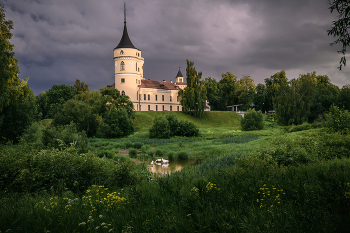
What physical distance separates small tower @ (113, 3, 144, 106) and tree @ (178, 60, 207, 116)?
43.8 ft

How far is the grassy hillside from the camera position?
50.4 meters

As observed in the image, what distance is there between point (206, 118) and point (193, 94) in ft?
22.1

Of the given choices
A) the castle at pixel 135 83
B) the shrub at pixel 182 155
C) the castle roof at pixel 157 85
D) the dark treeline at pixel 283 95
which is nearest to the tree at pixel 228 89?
the dark treeline at pixel 283 95

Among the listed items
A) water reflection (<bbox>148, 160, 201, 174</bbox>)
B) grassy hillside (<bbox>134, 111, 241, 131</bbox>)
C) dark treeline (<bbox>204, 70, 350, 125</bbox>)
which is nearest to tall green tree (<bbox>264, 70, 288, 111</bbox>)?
dark treeline (<bbox>204, 70, 350, 125</bbox>)

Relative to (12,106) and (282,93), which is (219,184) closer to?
(12,106)

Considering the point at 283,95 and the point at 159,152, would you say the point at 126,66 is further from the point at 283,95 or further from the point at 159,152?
the point at 159,152

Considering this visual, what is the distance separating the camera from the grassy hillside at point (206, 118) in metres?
50.4

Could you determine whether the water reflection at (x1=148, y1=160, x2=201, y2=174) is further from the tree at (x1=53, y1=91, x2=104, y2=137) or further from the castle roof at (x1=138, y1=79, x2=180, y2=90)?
the castle roof at (x1=138, y1=79, x2=180, y2=90)

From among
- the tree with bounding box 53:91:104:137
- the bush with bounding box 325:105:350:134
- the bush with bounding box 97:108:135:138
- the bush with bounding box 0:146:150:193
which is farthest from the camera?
the tree with bounding box 53:91:104:137

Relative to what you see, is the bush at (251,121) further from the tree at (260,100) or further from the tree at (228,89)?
the tree at (260,100)

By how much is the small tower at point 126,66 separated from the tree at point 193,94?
1334 cm

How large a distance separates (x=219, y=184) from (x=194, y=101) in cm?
4925

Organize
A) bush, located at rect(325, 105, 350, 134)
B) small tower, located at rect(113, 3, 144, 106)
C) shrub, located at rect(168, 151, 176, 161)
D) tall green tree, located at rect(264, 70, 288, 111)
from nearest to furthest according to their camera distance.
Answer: bush, located at rect(325, 105, 350, 134) < shrub, located at rect(168, 151, 176, 161) < small tower, located at rect(113, 3, 144, 106) < tall green tree, located at rect(264, 70, 288, 111)

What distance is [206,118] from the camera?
57344 mm
